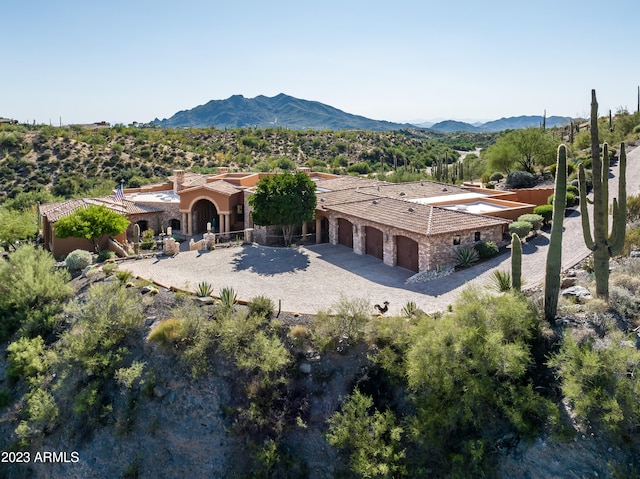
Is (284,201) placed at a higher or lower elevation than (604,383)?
higher

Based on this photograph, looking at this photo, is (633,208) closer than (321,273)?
Yes

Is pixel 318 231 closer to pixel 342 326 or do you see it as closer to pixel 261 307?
pixel 261 307

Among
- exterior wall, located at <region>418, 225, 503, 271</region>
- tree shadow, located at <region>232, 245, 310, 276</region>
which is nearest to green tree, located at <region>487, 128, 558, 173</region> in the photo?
exterior wall, located at <region>418, 225, 503, 271</region>

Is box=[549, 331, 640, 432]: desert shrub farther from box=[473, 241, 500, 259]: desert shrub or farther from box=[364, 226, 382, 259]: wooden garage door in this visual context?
box=[364, 226, 382, 259]: wooden garage door

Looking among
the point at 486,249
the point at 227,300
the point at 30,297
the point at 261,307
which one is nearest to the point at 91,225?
the point at 30,297

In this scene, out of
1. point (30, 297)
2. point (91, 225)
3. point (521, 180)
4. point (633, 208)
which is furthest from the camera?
point (521, 180)

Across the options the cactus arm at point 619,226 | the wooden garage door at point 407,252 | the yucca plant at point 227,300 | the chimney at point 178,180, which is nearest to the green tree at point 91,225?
the chimney at point 178,180

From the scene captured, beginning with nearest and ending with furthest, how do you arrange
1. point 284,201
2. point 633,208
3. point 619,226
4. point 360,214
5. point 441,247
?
point 619,226
point 441,247
point 633,208
point 360,214
point 284,201
